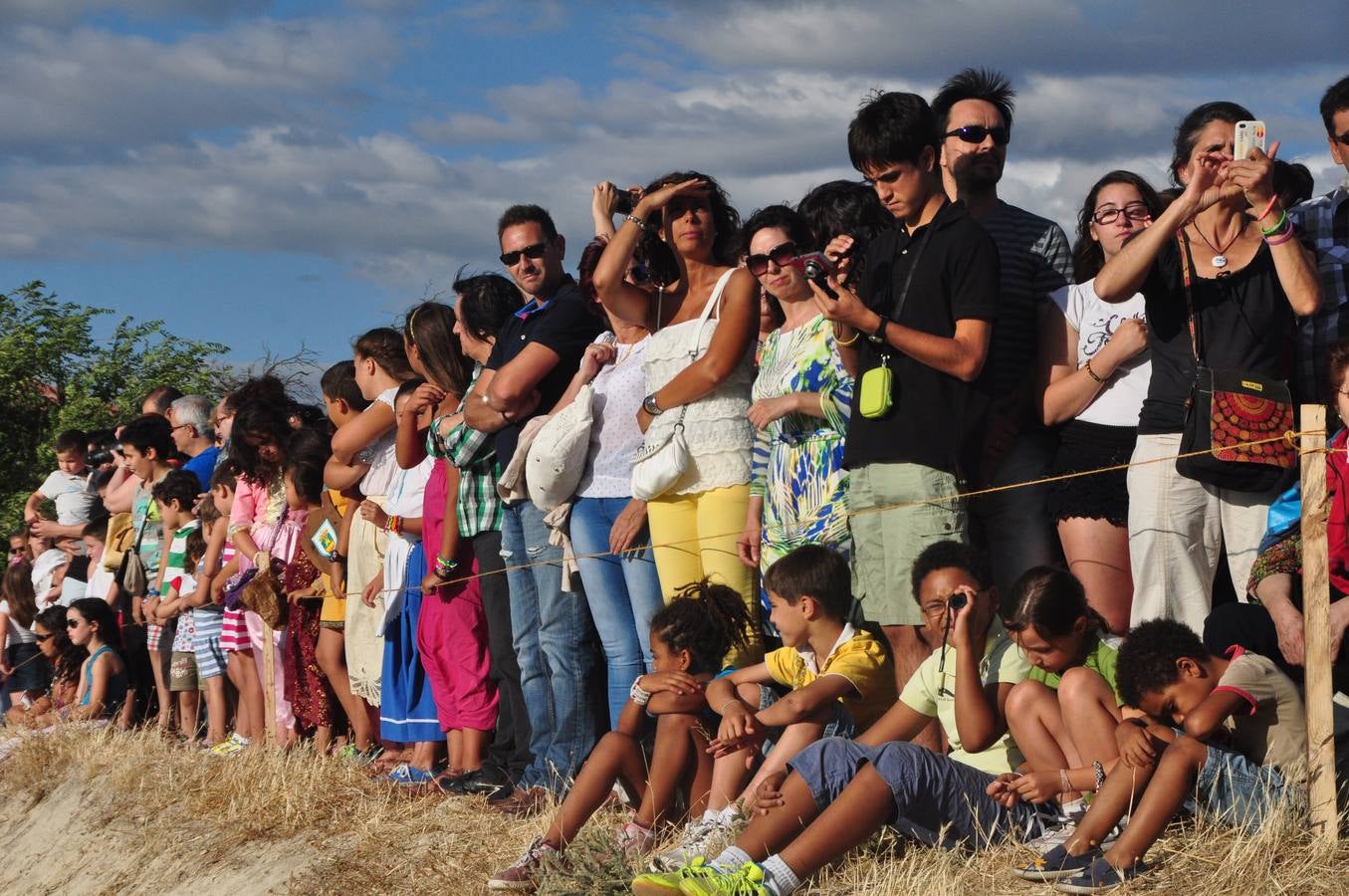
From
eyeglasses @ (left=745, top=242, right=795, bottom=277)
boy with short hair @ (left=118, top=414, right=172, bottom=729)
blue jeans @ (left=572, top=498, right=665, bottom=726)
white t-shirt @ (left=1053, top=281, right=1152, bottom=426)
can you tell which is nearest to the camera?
white t-shirt @ (left=1053, top=281, right=1152, bottom=426)

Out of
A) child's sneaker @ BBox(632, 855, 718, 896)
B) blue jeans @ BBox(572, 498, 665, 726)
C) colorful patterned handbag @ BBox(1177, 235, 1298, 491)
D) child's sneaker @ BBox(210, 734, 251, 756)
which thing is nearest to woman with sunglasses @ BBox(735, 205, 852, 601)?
blue jeans @ BBox(572, 498, 665, 726)

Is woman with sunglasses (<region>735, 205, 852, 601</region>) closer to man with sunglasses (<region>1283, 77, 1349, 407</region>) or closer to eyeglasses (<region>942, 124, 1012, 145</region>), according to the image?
eyeglasses (<region>942, 124, 1012, 145</region>)

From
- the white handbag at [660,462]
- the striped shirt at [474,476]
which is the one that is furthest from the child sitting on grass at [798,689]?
the striped shirt at [474,476]

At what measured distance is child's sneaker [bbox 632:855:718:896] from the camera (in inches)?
180

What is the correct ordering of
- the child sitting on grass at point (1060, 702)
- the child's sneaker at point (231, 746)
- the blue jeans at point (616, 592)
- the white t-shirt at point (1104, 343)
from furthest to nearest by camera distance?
the child's sneaker at point (231, 746), the blue jeans at point (616, 592), the white t-shirt at point (1104, 343), the child sitting on grass at point (1060, 702)

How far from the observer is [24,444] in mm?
18422

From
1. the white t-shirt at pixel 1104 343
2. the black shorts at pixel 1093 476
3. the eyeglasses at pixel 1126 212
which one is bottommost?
the black shorts at pixel 1093 476

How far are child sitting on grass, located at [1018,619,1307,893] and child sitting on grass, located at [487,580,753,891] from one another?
4.78 ft

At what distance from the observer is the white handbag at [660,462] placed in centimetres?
594

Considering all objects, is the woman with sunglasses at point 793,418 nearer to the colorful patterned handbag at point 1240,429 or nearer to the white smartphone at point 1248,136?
the colorful patterned handbag at point 1240,429

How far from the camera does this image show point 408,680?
776 centimetres

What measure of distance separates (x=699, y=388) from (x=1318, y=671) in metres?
2.47

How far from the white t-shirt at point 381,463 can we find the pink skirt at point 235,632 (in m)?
1.66

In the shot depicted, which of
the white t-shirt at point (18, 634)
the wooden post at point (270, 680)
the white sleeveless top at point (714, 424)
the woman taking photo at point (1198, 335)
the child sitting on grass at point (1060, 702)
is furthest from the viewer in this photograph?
the white t-shirt at point (18, 634)
